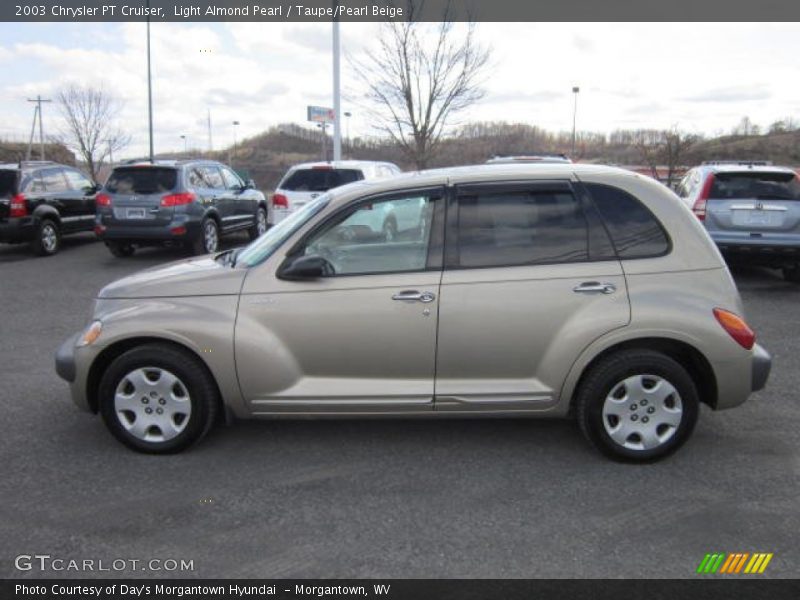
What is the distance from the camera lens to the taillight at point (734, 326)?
3903 millimetres

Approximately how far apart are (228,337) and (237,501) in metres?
0.94

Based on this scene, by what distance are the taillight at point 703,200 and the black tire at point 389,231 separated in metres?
6.67

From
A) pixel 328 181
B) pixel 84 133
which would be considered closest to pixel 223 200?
pixel 328 181

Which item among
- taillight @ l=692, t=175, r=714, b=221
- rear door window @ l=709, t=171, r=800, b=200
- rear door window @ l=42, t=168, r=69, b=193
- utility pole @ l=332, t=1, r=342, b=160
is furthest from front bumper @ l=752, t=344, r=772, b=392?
utility pole @ l=332, t=1, r=342, b=160

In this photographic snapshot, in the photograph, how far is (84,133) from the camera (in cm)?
3534

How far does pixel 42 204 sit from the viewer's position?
42.8ft

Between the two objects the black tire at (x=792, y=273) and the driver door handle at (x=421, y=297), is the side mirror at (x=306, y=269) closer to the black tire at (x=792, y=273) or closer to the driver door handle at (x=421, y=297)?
the driver door handle at (x=421, y=297)

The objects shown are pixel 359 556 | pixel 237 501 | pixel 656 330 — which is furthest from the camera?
pixel 656 330

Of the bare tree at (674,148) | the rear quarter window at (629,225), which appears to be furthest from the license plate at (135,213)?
the bare tree at (674,148)

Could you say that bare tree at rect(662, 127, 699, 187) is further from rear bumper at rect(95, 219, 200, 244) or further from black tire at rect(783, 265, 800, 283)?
rear bumper at rect(95, 219, 200, 244)

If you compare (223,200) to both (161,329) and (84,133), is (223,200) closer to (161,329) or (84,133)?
(161,329)

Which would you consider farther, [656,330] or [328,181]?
[328,181]
